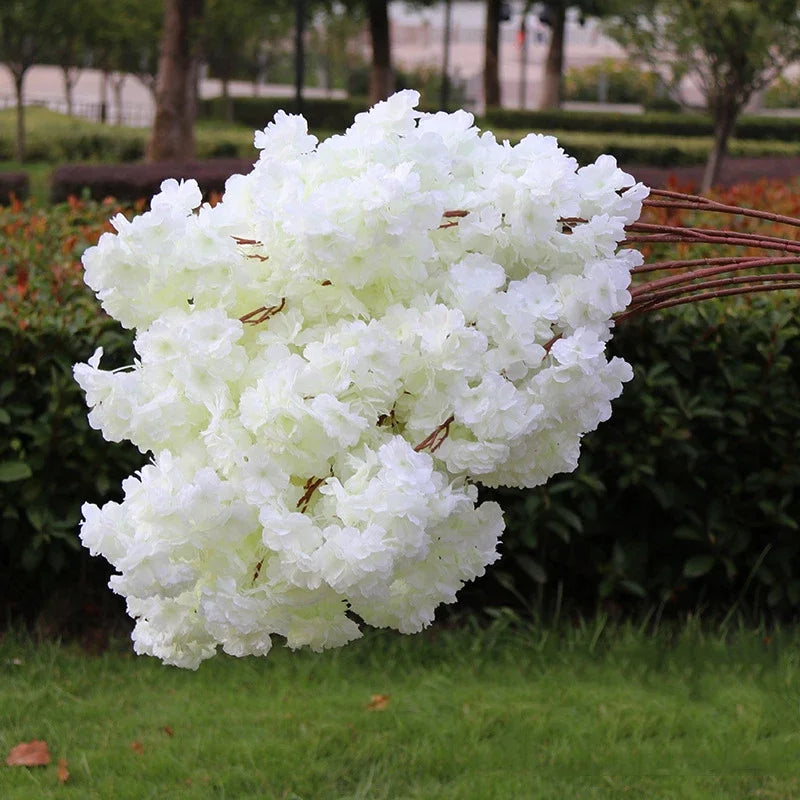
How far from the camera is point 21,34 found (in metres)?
18.6

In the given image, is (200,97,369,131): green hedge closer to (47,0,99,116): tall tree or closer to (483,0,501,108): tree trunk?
(483,0,501,108): tree trunk

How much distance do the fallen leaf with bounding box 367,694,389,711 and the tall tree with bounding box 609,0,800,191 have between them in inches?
308

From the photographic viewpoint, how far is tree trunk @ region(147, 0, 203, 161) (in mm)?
13695

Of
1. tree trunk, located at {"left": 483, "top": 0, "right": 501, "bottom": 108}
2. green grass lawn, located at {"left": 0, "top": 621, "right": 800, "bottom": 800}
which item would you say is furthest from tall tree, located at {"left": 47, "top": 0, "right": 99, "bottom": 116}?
green grass lawn, located at {"left": 0, "top": 621, "right": 800, "bottom": 800}

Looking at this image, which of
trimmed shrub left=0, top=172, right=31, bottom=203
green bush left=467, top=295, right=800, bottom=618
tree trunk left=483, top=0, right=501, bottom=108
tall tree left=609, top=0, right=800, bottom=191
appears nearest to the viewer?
green bush left=467, top=295, right=800, bottom=618

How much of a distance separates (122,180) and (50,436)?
864cm

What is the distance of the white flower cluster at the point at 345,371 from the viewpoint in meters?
1.59

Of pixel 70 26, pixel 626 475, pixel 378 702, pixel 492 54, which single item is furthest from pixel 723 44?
pixel 492 54

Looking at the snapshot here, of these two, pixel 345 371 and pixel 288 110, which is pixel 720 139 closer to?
pixel 345 371

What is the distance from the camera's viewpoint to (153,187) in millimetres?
12203

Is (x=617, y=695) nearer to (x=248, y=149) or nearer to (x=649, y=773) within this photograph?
(x=649, y=773)

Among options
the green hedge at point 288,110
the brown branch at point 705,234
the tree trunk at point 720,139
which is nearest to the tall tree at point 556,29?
the green hedge at point 288,110

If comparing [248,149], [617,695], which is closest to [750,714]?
[617,695]

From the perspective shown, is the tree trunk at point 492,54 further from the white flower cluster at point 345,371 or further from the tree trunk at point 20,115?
the white flower cluster at point 345,371
